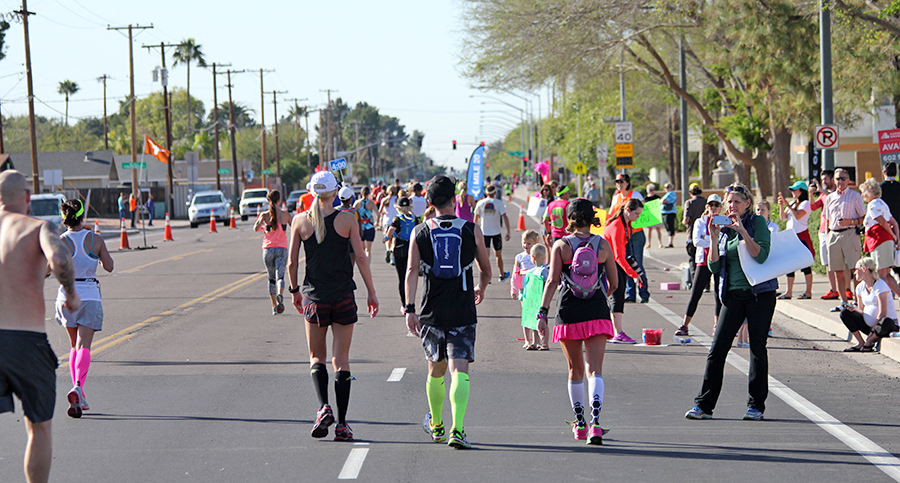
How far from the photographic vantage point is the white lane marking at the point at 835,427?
20.3ft

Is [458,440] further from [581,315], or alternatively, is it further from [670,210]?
[670,210]

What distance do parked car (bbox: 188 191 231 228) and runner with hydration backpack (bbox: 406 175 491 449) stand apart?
139 feet

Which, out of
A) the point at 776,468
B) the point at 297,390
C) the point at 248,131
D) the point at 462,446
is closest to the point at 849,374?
the point at 776,468

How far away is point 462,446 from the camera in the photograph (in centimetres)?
656

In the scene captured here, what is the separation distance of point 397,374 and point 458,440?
2.84 m

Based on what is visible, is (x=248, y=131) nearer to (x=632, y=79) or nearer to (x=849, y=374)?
(x=632, y=79)

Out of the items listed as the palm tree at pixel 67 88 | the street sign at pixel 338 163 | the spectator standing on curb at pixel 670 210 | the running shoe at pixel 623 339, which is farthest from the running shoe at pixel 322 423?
the palm tree at pixel 67 88

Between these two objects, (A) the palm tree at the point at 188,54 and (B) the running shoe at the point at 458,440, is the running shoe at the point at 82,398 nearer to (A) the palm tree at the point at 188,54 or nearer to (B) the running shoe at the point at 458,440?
(B) the running shoe at the point at 458,440

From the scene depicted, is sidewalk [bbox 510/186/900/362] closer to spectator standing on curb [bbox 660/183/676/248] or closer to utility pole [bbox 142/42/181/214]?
spectator standing on curb [bbox 660/183/676/248]

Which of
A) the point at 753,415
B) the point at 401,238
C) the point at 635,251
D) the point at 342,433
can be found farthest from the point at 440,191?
the point at 635,251

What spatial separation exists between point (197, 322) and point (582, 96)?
1149 inches

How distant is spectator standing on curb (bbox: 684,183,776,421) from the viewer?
738cm

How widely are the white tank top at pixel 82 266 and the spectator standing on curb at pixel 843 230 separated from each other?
30.8 ft

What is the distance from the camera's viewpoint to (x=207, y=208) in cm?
4797
